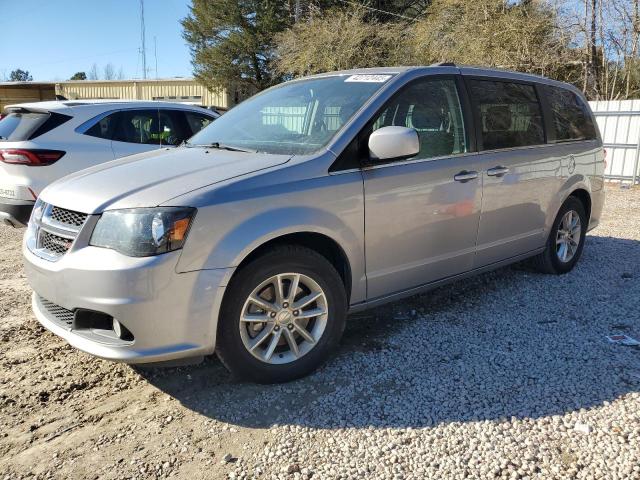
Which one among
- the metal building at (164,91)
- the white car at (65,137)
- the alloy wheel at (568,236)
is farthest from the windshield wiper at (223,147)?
the metal building at (164,91)

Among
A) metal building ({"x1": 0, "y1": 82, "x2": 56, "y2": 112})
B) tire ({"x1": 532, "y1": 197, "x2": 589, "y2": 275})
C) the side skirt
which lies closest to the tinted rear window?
the side skirt

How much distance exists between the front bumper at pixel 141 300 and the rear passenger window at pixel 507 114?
2524 mm

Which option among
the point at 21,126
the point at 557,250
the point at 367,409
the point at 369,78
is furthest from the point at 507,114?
the point at 21,126

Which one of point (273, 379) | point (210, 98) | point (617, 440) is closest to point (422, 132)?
point (273, 379)

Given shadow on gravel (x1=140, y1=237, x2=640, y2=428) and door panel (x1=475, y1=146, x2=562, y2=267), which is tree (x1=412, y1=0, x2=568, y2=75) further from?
shadow on gravel (x1=140, y1=237, x2=640, y2=428)

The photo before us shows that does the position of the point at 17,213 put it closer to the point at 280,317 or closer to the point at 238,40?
the point at 280,317

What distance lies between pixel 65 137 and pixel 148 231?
4.14 m

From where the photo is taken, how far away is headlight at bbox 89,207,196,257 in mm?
2684

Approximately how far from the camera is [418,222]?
3.69 m

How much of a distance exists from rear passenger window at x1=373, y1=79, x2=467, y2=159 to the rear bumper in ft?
13.2

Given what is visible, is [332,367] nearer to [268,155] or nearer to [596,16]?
[268,155]

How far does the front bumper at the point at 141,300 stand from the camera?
2.65 meters

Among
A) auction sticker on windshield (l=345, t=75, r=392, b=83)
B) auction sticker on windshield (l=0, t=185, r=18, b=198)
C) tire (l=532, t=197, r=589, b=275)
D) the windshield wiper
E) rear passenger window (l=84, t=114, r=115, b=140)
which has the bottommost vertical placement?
tire (l=532, t=197, r=589, b=275)

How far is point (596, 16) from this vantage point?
17359mm
